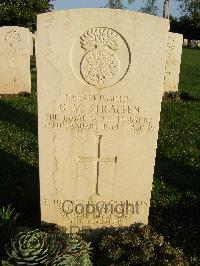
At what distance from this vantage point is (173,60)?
12.5 meters

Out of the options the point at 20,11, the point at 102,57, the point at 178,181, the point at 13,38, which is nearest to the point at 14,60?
the point at 13,38

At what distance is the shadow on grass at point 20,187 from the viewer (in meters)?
4.98

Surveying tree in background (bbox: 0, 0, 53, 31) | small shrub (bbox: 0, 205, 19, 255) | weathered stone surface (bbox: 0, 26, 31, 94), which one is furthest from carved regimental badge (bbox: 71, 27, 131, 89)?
tree in background (bbox: 0, 0, 53, 31)

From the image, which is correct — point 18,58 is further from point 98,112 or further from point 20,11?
point 20,11

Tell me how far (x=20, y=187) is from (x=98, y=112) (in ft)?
6.89

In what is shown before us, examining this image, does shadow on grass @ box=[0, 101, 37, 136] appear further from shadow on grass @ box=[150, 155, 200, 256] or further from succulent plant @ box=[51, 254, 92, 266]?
succulent plant @ box=[51, 254, 92, 266]

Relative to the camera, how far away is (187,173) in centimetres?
646

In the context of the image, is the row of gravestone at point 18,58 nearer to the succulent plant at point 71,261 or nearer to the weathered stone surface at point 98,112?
the weathered stone surface at point 98,112

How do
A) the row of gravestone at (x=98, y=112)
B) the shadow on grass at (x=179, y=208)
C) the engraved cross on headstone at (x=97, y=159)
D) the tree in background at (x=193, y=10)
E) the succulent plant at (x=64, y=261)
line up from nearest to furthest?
the succulent plant at (x=64, y=261) < the row of gravestone at (x=98, y=112) < the engraved cross on headstone at (x=97, y=159) < the shadow on grass at (x=179, y=208) < the tree in background at (x=193, y=10)

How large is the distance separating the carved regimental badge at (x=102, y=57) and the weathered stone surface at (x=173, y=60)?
8.34 meters

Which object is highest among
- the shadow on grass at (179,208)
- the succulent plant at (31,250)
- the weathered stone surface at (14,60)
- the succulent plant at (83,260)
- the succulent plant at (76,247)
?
the weathered stone surface at (14,60)

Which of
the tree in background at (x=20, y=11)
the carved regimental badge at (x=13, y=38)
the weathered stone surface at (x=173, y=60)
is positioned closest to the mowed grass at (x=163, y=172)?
the carved regimental badge at (x=13, y=38)

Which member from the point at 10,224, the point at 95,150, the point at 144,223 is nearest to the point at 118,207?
the point at 144,223

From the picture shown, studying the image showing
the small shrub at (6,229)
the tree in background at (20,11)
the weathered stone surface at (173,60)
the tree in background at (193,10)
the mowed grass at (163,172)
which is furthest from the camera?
the tree in background at (193,10)
